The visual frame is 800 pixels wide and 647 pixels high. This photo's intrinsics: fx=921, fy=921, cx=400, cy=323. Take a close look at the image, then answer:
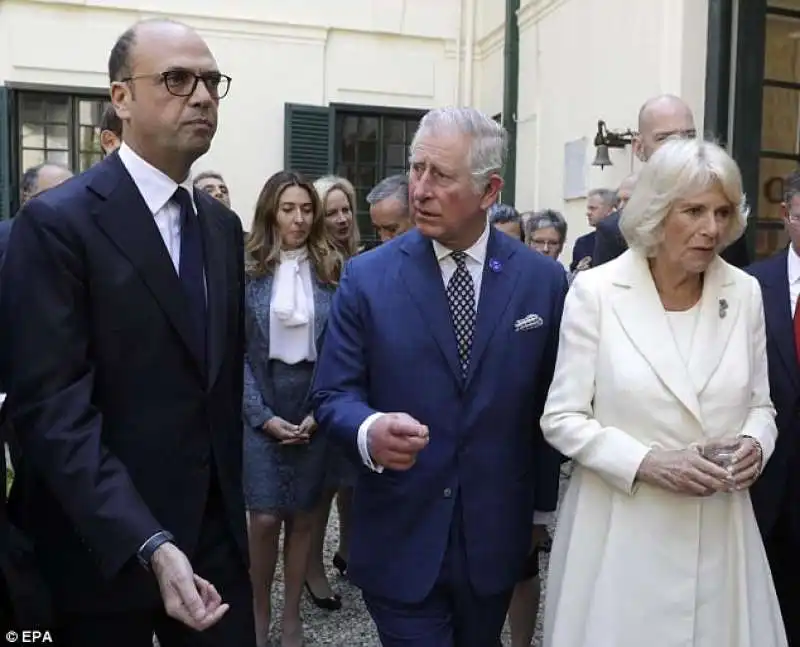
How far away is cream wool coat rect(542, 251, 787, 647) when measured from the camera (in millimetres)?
2285

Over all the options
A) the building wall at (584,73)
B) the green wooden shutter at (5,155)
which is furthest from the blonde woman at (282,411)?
the green wooden shutter at (5,155)

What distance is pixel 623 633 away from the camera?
2.29 m

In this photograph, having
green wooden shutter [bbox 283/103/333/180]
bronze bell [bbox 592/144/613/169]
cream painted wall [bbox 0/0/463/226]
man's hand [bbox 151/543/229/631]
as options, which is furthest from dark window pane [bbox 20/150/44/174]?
man's hand [bbox 151/543/229/631]

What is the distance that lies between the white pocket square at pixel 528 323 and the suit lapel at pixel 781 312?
90cm

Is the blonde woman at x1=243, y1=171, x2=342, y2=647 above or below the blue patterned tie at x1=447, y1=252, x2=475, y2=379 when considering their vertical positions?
below

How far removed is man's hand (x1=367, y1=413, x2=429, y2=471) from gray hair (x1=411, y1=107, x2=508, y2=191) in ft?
2.28

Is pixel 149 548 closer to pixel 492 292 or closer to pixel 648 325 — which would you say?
pixel 492 292

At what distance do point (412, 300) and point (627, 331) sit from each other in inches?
22.4

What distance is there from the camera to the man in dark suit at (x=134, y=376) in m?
1.89

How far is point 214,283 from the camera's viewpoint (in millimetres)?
2227

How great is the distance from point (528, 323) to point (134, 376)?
1056 millimetres

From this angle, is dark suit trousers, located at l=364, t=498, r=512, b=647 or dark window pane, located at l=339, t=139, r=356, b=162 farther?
dark window pane, located at l=339, t=139, r=356, b=162

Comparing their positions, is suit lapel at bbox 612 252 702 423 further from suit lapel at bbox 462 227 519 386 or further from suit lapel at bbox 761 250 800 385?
suit lapel at bbox 761 250 800 385

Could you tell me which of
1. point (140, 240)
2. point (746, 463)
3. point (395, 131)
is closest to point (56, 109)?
point (395, 131)
